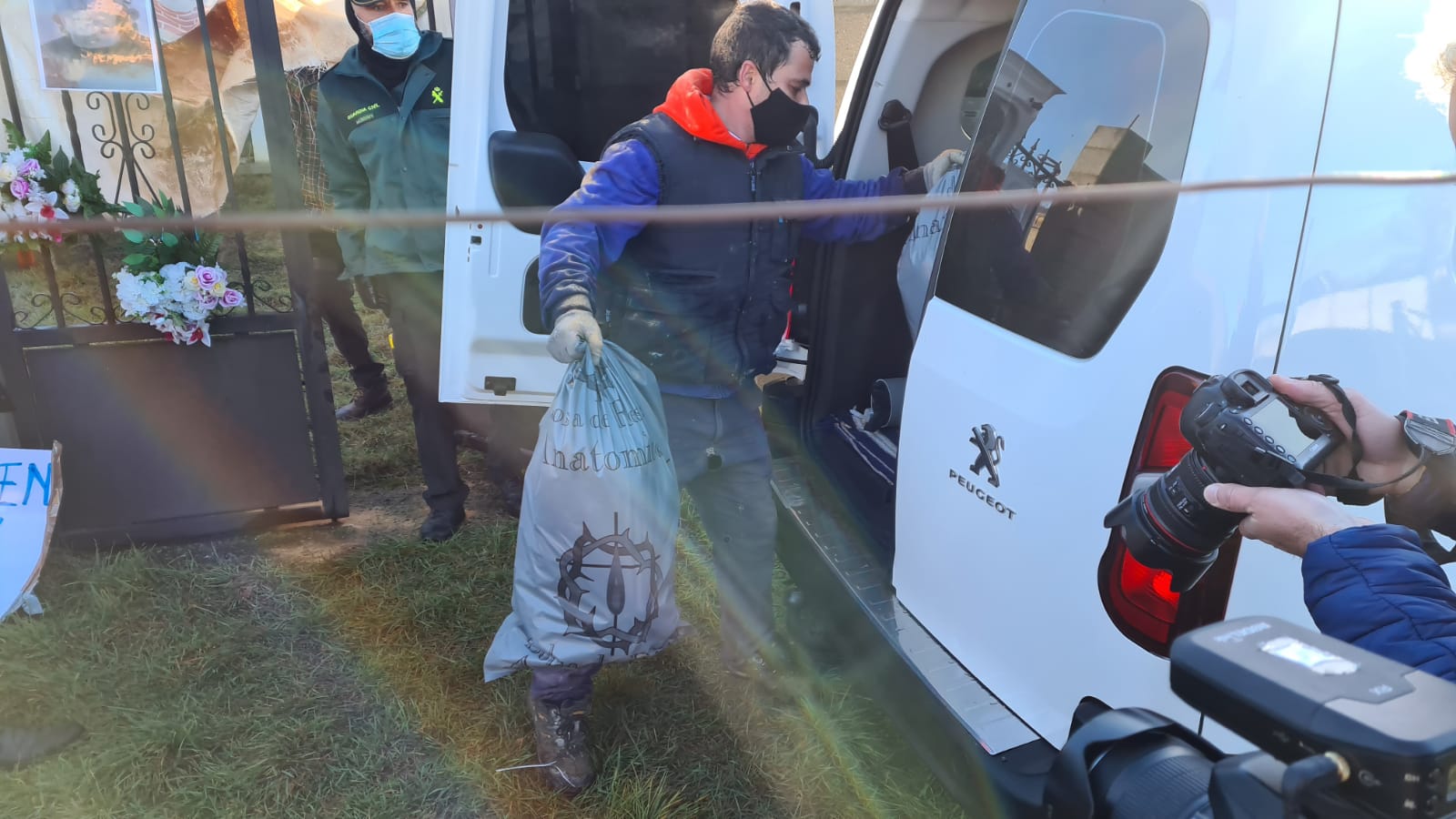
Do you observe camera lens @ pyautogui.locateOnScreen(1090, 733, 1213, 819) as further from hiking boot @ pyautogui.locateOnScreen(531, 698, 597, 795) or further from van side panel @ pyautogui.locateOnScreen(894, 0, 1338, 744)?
hiking boot @ pyautogui.locateOnScreen(531, 698, 597, 795)

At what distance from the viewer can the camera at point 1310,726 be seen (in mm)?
654

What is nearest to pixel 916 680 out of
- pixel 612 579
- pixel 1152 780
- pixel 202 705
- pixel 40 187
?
pixel 612 579

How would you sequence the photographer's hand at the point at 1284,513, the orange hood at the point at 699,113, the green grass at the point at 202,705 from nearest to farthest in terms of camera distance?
1. the photographer's hand at the point at 1284,513
2. the orange hood at the point at 699,113
3. the green grass at the point at 202,705

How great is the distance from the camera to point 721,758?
2.48 meters

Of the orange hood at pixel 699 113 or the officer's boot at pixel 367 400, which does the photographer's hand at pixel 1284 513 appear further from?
the officer's boot at pixel 367 400

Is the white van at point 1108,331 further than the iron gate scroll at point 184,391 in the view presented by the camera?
No

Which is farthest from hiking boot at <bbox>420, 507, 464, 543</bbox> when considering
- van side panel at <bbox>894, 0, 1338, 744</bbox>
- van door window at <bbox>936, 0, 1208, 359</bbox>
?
van door window at <bbox>936, 0, 1208, 359</bbox>

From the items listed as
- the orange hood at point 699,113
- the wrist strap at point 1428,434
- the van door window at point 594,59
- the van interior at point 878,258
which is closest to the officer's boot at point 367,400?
the van door window at point 594,59

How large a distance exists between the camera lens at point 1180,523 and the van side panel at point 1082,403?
0.77ft

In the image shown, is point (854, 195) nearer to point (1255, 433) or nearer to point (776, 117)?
point (776, 117)

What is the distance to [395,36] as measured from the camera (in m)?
3.27

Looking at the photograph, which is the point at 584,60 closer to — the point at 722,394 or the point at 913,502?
the point at 722,394

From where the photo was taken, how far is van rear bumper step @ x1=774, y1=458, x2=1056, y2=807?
171 cm

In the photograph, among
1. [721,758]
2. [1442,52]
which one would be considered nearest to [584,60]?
[721,758]
